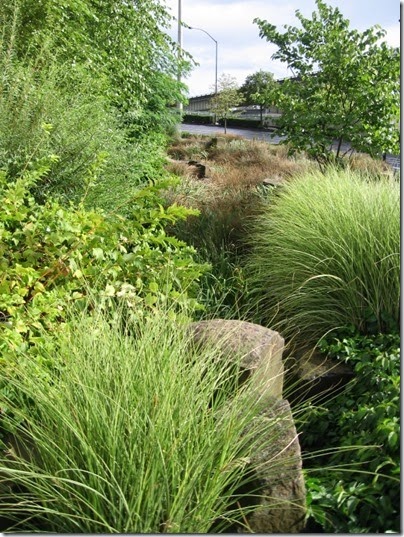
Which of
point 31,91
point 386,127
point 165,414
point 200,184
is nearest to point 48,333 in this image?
point 165,414

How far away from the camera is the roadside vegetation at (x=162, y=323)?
162cm

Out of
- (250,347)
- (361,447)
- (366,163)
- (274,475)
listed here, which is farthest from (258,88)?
(274,475)

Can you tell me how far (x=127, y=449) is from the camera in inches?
65.4

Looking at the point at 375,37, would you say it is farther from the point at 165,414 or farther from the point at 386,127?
the point at 165,414

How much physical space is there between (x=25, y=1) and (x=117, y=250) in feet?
12.0

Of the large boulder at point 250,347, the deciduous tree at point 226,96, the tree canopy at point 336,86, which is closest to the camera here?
the large boulder at point 250,347

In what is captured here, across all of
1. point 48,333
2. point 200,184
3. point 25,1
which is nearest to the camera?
point 48,333

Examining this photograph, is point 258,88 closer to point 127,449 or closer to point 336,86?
point 336,86

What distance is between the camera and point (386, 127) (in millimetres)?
5699

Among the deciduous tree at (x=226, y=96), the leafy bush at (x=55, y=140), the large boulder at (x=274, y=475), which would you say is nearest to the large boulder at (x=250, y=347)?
the large boulder at (x=274, y=475)

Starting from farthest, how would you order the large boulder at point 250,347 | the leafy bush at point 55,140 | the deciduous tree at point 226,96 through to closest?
1. the leafy bush at point 55,140
2. the deciduous tree at point 226,96
3. the large boulder at point 250,347

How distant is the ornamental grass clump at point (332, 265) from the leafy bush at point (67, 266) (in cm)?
48

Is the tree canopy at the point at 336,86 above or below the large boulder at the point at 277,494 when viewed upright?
above

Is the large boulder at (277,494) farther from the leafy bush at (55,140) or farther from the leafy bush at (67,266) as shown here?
the leafy bush at (55,140)
